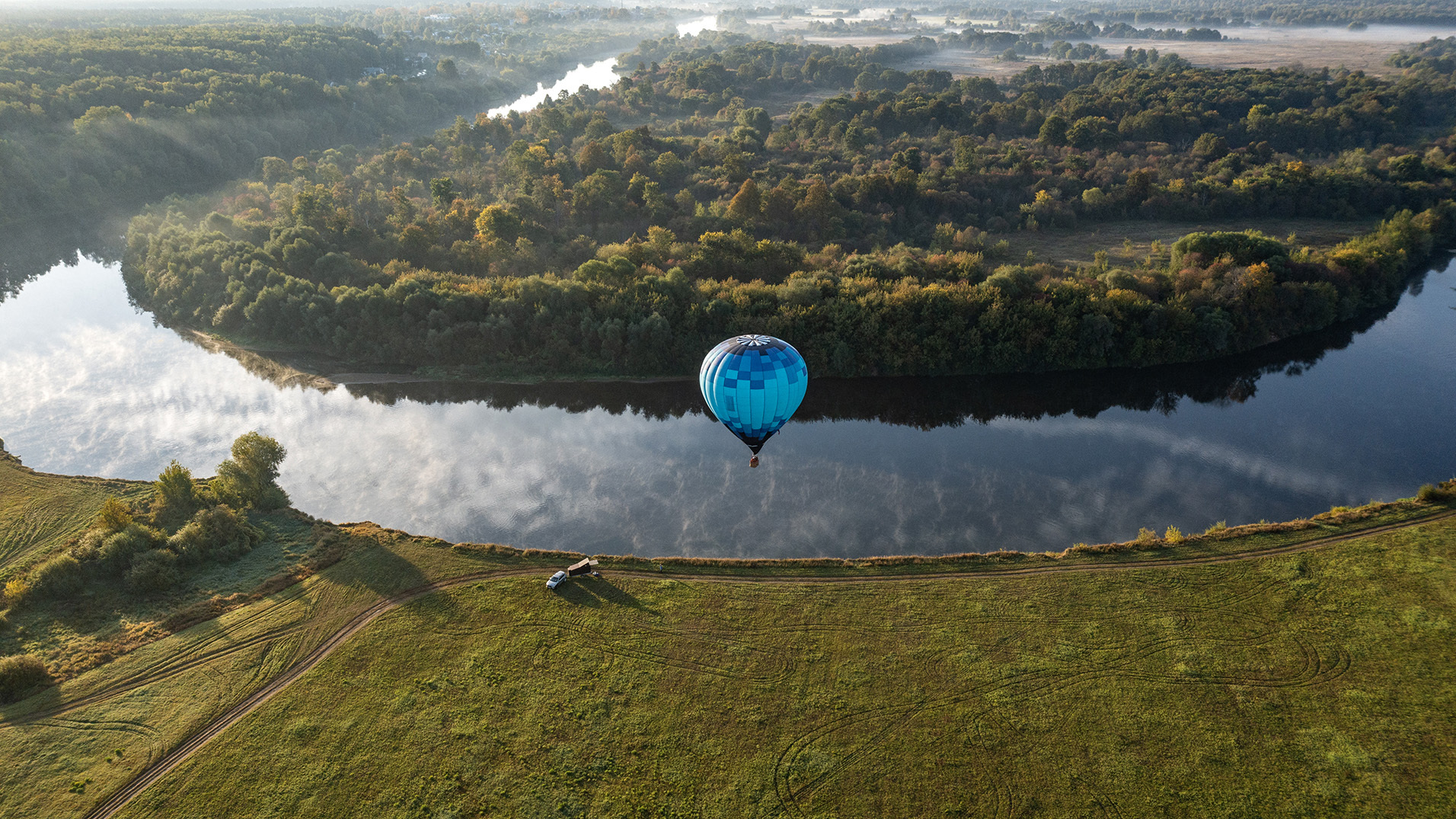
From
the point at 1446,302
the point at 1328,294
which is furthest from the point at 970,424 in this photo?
the point at 1446,302

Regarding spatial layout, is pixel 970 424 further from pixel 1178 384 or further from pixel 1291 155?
pixel 1291 155

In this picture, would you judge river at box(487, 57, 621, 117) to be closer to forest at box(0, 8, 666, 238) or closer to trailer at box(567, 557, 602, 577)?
forest at box(0, 8, 666, 238)

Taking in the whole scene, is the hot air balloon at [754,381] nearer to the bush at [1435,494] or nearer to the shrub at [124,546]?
the shrub at [124,546]

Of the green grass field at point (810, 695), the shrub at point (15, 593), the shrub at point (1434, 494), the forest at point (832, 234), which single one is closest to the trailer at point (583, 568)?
the green grass field at point (810, 695)

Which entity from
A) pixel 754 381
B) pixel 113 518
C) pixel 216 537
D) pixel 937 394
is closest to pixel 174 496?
pixel 113 518

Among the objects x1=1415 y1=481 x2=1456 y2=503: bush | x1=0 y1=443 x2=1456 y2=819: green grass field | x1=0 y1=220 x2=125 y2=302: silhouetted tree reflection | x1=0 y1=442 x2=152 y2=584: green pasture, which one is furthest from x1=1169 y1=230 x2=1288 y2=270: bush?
x1=0 y1=220 x2=125 y2=302: silhouetted tree reflection
